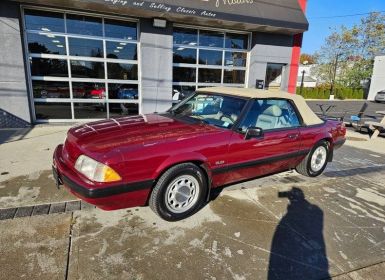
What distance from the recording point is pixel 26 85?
7828mm

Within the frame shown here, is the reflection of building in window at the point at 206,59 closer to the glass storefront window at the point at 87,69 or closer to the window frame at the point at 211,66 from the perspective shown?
the window frame at the point at 211,66

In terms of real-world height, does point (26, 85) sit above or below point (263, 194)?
above

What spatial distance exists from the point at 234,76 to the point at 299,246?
8.82 metres

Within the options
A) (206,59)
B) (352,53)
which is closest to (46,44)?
(206,59)

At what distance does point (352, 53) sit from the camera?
134ft

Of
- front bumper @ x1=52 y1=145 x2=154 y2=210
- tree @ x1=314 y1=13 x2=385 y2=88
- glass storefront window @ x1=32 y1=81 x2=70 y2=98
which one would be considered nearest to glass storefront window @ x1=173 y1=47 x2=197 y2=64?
glass storefront window @ x1=32 y1=81 x2=70 y2=98

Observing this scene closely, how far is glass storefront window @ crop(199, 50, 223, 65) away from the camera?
10211 mm

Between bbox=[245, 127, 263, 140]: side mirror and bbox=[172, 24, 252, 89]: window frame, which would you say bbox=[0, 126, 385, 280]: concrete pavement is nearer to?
bbox=[245, 127, 263, 140]: side mirror

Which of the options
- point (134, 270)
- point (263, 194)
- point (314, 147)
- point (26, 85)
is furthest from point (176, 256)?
point (26, 85)

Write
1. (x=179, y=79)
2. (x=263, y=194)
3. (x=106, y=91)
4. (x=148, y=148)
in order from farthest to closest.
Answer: (x=179, y=79) < (x=106, y=91) < (x=263, y=194) < (x=148, y=148)

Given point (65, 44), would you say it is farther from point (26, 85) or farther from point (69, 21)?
point (26, 85)

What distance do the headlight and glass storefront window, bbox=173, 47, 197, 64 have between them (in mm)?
7564

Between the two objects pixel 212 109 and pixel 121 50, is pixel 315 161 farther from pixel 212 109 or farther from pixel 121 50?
pixel 121 50

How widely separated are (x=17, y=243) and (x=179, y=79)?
26.3 feet
